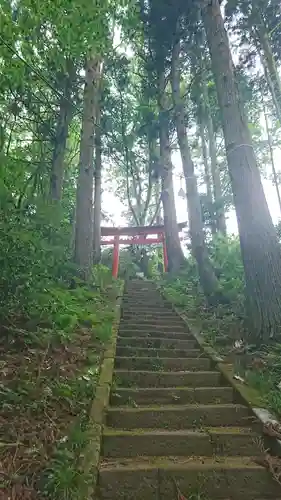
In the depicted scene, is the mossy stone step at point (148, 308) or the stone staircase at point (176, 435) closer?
the stone staircase at point (176, 435)

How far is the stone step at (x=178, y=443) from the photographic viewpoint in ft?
11.3

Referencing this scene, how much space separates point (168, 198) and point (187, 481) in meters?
12.4

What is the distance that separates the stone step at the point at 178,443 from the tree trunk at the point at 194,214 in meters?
4.91

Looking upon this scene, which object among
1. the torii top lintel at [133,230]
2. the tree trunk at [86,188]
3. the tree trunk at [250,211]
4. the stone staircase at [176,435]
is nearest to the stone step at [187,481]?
the stone staircase at [176,435]

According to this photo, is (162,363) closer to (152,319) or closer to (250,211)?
(250,211)

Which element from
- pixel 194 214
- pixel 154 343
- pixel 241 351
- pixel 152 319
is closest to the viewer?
pixel 241 351

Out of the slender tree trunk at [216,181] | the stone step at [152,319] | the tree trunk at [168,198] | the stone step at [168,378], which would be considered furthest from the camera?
the tree trunk at [168,198]

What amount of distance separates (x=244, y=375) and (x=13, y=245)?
3.30 meters

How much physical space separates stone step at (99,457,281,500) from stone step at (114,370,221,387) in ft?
5.32

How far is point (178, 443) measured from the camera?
3.52m

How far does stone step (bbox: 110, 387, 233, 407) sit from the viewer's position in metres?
4.41

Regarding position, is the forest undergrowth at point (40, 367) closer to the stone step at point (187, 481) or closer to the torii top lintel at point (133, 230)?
the stone step at point (187, 481)

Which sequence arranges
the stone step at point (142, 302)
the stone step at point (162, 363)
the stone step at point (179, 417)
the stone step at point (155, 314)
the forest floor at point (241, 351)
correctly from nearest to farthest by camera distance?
the stone step at point (179, 417) < the forest floor at point (241, 351) < the stone step at point (162, 363) < the stone step at point (155, 314) < the stone step at point (142, 302)

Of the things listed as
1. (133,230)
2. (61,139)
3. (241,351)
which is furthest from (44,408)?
(133,230)
